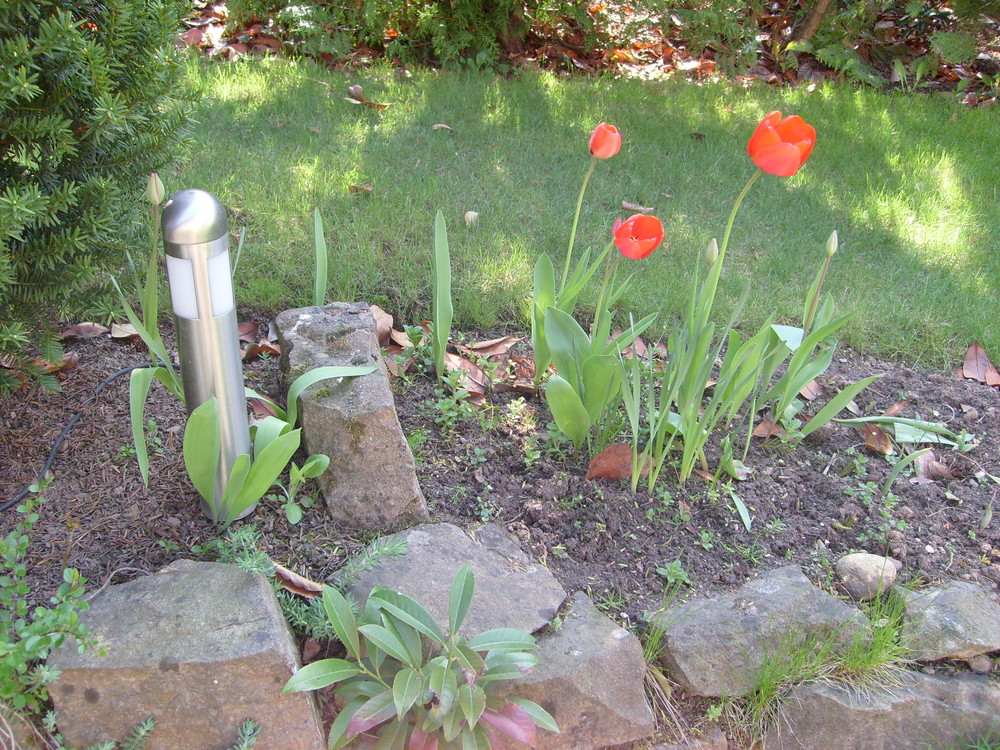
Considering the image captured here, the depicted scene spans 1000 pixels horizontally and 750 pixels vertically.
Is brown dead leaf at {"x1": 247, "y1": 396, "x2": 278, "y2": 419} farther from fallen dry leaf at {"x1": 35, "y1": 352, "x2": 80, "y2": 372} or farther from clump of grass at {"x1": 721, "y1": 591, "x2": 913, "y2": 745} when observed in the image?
clump of grass at {"x1": 721, "y1": 591, "x2": 913, "y2": 745}

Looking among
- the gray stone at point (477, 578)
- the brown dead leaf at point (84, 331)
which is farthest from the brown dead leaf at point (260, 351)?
the gray stone at point (477, 578)

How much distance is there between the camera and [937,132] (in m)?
5.06

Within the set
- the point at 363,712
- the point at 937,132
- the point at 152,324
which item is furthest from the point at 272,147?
the point at 937,132

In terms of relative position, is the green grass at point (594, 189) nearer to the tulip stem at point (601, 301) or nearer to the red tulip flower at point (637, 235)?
the tulip stem at point (601, 301)

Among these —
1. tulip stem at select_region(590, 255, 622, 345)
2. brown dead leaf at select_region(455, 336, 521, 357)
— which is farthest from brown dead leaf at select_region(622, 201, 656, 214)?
tulip stem at select_region(590, 255, 622, 345)

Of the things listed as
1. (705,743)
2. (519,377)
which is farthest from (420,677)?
(519,377)

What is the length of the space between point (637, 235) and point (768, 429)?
3.19 feet

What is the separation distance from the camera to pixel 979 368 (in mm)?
3221

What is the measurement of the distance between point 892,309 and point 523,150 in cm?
195

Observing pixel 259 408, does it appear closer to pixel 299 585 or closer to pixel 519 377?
pixel 299 585

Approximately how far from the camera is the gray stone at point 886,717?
2105 mm

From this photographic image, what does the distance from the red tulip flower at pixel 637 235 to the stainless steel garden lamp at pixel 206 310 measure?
93 centimetres

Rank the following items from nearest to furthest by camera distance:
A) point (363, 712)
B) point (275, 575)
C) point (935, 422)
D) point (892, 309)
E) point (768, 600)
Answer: point (363, 712) → point (275, 575) → point (768, 600) → point (935, 422) → point (892, 309)

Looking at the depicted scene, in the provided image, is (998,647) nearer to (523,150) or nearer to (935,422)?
(935,422)
